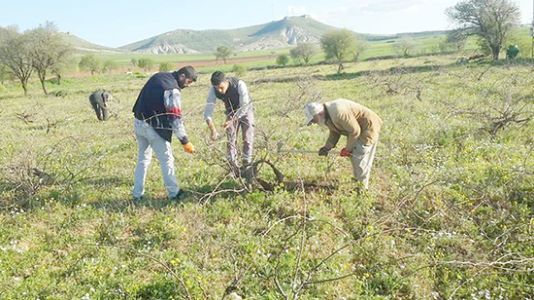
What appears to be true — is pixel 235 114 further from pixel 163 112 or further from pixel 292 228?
pixel 292 228

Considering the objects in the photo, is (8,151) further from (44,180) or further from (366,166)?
(366,166)

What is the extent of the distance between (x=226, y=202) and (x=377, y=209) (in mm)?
2266

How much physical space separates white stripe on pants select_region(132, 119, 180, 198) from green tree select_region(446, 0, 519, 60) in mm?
43155

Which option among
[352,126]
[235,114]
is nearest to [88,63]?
[235,114]

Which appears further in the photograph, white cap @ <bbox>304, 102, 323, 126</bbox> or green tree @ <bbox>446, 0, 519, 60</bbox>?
green tree @ <bbox>446, 0, 519, 60</bbox>

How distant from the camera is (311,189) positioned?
6.92 m

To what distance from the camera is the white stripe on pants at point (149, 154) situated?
6367 mm

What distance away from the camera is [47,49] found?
36.9 m

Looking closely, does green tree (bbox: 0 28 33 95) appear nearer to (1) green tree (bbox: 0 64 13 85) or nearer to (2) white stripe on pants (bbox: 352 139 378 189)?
(1) green tree (bbox: 0 64 13 85)

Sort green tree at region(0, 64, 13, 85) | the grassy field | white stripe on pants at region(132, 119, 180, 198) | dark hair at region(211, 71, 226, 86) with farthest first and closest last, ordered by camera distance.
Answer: green tree at region(0, 64, 13, 85)
dark hair at region(211, 71, 226, 86)
white stripe on pants at region(132, 119, 180, 198)
the grassy field

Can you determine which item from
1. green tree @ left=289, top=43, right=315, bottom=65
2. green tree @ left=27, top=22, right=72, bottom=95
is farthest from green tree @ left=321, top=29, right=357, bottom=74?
green tree @ left=27, top=22, right=72, bottom=95

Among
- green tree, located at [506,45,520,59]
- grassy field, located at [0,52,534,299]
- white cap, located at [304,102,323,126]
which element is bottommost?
grassy field, located at [0,52,534,299]

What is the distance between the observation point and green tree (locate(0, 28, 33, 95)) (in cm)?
3597

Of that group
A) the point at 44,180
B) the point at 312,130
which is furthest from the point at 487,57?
the point at 44,180
